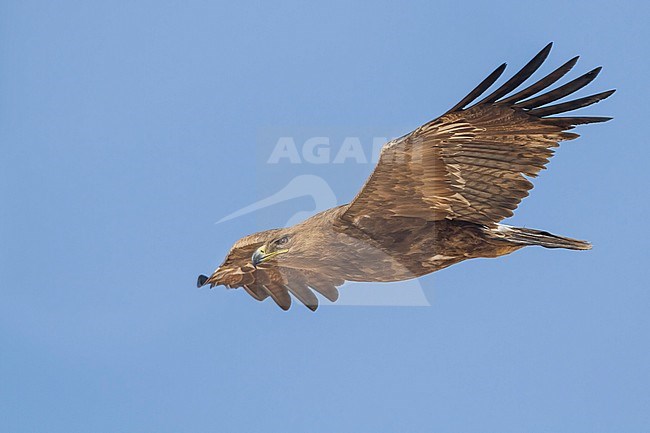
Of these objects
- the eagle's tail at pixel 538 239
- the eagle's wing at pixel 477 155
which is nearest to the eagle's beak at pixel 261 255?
the eagle's wing at pixel 477 155

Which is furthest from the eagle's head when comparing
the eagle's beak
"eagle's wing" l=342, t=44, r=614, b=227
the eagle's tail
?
the eagle's tail

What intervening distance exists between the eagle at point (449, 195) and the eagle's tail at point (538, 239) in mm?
11

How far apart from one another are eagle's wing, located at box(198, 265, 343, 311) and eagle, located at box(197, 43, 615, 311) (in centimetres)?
139

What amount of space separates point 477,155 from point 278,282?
455 cm

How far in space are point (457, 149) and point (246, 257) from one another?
158 inches

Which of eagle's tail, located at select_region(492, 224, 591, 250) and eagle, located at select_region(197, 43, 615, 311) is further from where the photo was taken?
eagle's tail, located at select_region(492, 224, 591, 250)

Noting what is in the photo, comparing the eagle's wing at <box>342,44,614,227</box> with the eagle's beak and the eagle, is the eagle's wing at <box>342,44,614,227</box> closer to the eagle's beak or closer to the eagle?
the eagle

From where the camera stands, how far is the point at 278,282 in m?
16.2

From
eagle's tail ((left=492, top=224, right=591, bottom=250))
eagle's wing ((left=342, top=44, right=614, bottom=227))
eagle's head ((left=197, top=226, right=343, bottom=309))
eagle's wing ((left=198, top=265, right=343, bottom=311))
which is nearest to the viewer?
eagle's wing ((left=342, top=44, right=614, bottom=227))

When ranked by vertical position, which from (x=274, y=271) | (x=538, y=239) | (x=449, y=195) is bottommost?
(x=538, y=239)

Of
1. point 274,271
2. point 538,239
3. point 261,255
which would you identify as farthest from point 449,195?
point 274,271

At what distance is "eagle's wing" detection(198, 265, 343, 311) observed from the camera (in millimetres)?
15555

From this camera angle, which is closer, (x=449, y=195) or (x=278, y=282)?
(x=449, y=195)

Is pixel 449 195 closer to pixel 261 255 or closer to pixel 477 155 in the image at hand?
pixel 477 155
